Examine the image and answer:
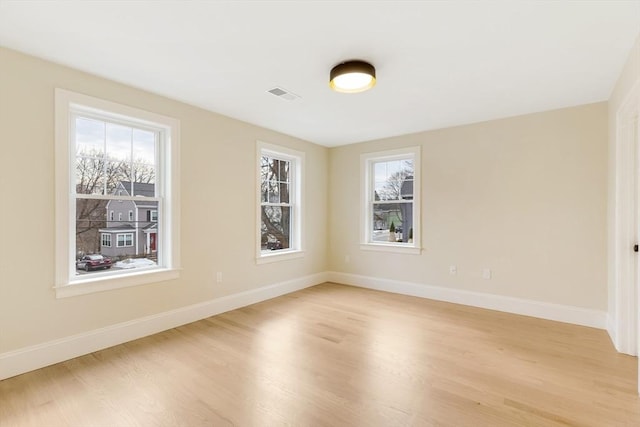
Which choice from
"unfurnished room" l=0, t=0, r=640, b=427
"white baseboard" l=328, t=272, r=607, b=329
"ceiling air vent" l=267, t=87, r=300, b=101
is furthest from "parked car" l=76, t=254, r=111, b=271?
"white baseboard" l=328, t=272, r=607, b=329

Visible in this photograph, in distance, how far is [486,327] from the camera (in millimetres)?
3334

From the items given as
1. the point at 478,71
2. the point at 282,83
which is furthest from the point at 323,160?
the point at 478,71

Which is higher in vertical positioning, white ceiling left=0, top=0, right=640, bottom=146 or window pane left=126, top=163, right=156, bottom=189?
white ceiling left=0, top=0, right=640, bottom=146

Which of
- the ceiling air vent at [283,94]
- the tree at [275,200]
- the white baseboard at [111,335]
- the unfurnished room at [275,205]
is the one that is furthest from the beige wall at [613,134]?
the white baseboard at [111,335]

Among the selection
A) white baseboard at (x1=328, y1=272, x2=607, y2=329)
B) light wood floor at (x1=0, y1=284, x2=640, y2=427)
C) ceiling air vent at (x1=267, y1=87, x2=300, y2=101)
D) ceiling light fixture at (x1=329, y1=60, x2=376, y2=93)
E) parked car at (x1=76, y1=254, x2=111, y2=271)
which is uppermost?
ceiling air vent at (x1=267, y1=87, x2=300, y2=101)

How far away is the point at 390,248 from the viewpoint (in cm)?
488

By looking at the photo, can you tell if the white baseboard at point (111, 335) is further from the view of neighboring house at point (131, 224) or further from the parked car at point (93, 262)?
the view of neighboring house at point (131, 224)

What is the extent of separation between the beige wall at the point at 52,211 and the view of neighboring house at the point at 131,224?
0.33 meters

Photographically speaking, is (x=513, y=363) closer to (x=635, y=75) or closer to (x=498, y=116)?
(x=635, y=75)

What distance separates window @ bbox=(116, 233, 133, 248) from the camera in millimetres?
3039

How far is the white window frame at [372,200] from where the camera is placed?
4594 mm

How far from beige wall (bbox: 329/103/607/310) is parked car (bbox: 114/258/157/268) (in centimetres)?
337

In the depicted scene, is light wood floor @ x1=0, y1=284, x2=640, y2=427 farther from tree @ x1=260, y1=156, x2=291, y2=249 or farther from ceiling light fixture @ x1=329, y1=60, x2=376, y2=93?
ceiling light fixture @ x1=329, y1=60, x2=376, y2=93

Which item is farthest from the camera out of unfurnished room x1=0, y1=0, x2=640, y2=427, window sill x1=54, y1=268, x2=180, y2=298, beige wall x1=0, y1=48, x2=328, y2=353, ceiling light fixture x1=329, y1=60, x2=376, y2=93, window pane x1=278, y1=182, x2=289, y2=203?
window pane x1=278, y1=182, x2=289, y2=203
